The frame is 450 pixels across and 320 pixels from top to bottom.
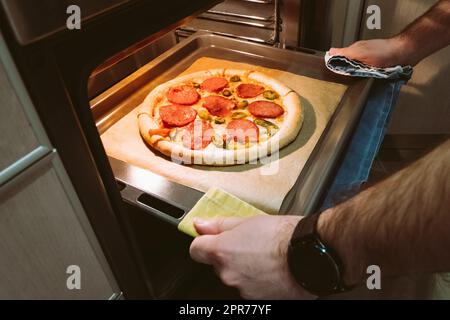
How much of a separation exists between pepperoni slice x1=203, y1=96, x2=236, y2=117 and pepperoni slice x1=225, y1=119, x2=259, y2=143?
0.25 ft

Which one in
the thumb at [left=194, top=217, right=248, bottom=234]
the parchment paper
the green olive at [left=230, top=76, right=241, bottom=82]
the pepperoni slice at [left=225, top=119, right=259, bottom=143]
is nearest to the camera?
the thumb at [left=194, top=217, right=248, bottom=234]

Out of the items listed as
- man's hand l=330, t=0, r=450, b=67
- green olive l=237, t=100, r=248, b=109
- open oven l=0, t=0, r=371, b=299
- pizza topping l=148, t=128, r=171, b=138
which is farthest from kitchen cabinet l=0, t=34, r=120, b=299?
man's hand l=330, t=0, r=450, b=67

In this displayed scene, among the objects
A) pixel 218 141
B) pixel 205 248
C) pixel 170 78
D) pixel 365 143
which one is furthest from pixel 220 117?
pixel 205 248

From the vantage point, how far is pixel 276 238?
0.56 meters

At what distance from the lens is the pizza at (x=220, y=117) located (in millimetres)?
934

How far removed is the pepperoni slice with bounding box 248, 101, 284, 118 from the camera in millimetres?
1052

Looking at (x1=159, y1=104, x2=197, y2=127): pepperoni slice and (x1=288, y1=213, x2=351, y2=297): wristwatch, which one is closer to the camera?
(x1=288, y1=213, x2=351, y2=297): wristwatch

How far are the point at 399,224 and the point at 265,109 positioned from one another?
2.22 feet

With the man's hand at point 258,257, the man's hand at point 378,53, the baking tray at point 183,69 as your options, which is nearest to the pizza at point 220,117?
the baking tray at point 183,69

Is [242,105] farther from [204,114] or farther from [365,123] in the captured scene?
[365,123]

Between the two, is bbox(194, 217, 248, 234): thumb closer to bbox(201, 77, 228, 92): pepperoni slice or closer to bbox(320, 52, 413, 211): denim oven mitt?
bbox(320, 52, 413, 211): denim oven mitt

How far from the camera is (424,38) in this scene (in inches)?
42.4
